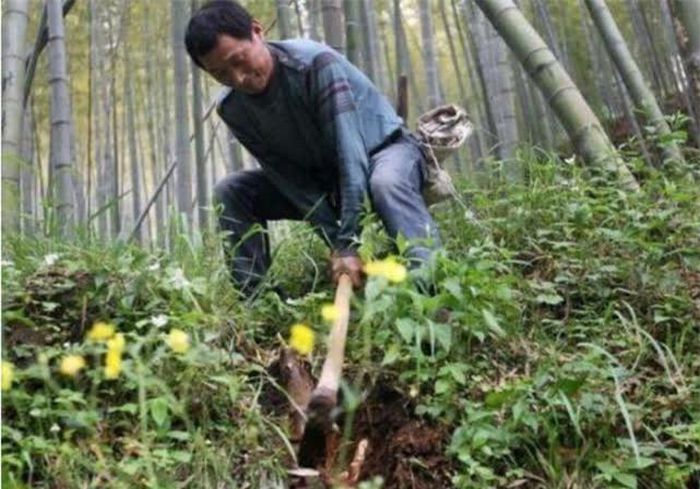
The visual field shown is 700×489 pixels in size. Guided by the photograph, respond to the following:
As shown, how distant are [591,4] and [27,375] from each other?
2.58 m

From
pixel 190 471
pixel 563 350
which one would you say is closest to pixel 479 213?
pixel 563 350

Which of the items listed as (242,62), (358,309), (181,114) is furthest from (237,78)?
(181,114)

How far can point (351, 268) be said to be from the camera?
207 cm

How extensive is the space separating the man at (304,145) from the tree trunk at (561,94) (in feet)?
1.84

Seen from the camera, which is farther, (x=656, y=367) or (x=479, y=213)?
(x=479, y=213)

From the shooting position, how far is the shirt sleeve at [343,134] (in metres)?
2.20

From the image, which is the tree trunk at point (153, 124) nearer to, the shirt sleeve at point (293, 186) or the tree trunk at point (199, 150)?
the tree trunk at point (199, 150)

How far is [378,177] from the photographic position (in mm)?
2240

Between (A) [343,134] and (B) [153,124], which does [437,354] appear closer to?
(A) [343,134]

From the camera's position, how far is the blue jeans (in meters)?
2.19

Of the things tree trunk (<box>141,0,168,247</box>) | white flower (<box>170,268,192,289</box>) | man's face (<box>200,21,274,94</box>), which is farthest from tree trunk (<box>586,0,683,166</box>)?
tree trunk (<box>141,0,168,247</box>)

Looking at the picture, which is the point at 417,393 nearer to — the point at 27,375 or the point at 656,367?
the point at 656,367

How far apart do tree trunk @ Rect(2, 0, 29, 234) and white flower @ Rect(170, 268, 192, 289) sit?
999 mm

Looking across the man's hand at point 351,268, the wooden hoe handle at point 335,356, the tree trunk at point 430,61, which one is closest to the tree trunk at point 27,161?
the man's hand at point 351,268
